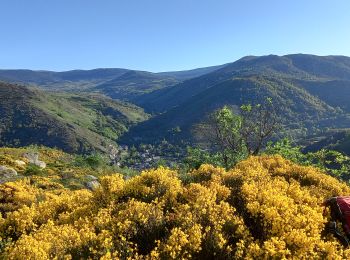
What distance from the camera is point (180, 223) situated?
966 cm

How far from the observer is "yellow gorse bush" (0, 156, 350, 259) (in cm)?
851

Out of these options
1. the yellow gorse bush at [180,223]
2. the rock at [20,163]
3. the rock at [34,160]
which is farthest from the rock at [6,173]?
the yellow gorse bush at [180,223]

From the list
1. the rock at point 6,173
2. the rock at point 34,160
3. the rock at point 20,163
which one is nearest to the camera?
the rock at point 6,173

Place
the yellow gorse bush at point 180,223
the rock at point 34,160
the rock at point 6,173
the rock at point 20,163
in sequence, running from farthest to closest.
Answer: the rock at point 34,160 → the rock at point 20,163 → the rock at point 6,173 → the yellow gorse bush at point 180,223

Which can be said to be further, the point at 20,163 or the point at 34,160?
the point at 34,160

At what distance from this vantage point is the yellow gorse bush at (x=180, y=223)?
27.9 ft

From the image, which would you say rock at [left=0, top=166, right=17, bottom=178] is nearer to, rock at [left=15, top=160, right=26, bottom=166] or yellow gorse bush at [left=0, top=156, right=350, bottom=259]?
rock at [left=15, top=160, right=26, bottom=166]

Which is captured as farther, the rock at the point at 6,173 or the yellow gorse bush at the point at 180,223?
the rock at the point at 6,173

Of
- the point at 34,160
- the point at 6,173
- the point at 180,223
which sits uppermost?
the point at 180,223

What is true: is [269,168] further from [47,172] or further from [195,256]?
[47,172]

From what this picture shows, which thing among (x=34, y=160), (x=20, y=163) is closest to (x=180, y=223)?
(x=20, y=163)

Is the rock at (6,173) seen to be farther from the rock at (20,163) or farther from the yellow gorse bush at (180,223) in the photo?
the yellow gorse bush at (180,223)

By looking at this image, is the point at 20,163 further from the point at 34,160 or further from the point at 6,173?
the point at 6,173

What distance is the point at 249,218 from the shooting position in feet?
35.2
